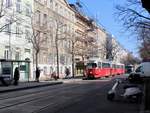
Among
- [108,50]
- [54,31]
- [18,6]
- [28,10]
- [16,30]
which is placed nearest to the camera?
[16,30]

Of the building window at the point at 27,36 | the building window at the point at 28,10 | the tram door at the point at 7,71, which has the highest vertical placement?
the building window at the point at 28,10

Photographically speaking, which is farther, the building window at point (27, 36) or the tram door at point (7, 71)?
the building window at point (27, 36)

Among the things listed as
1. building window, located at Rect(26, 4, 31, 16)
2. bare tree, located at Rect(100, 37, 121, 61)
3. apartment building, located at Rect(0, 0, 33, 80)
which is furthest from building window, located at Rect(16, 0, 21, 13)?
bare tree, located at Rect(100, 37, 121, 61)

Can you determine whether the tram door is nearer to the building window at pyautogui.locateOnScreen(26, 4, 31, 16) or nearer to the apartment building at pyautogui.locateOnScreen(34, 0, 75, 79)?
the building window at pyautogui.locateOnScreen(26, 4, 31, 16)

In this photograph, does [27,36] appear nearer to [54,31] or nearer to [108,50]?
[54,31]

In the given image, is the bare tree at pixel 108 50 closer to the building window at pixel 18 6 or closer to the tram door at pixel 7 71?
the building window at pixel 18 6

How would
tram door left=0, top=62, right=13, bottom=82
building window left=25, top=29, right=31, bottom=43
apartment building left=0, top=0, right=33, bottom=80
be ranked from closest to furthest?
tram door left=0, top=62, right=13, bottom=82 → apartment building left=0, top=0, right=33, bottom=80 → building window left=25, top=29, right=31, bottom=43

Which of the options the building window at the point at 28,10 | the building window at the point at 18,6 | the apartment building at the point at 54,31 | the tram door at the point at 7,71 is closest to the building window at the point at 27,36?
the building window at the point at 28,10

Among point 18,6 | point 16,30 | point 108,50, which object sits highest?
point 18,6

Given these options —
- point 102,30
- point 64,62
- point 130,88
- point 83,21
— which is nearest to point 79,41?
point 64,62

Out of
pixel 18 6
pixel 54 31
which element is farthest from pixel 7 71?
pixel 54 31

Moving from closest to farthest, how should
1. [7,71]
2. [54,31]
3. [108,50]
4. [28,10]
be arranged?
[7,71]
[28,10]
[54,31]
[108,50]

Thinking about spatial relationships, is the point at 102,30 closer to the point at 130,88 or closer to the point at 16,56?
the point at 16,56

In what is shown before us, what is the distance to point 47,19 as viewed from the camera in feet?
258
